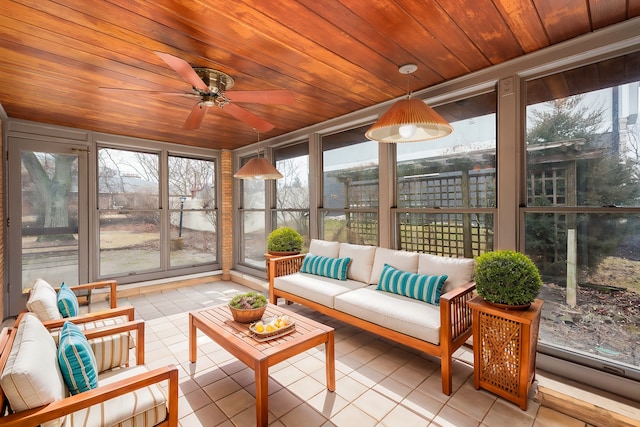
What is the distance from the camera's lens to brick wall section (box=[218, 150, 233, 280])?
6184mm

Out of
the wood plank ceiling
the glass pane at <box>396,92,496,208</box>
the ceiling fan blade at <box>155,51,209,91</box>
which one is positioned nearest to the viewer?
the ceiling fan blade at <box>155,51,209,91</box>

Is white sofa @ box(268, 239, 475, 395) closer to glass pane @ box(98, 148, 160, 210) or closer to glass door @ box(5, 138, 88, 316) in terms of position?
glass pane @ box(98, 148, 160, 210)

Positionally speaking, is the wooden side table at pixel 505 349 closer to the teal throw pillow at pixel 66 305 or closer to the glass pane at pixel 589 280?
the glass pane at pixel 589 280

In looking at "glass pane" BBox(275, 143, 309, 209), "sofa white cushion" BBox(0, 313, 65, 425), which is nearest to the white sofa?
"glass pane" BBox(275, 143, 309, 209)

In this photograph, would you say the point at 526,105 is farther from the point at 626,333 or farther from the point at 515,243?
the point at 626,333

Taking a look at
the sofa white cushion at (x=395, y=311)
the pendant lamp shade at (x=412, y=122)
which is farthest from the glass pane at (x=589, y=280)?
the pendant lamp shade at (x=412, y=122)

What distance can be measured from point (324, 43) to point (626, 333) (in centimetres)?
313

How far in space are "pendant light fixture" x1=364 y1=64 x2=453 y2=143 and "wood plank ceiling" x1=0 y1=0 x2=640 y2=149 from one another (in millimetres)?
551

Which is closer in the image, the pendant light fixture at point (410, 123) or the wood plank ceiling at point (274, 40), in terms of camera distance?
the wood plank ceiling at point (274, 40)

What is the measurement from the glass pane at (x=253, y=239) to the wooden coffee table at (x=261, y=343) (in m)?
3.01

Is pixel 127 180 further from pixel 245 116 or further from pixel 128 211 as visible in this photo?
pixel 245 116

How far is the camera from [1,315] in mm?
3678

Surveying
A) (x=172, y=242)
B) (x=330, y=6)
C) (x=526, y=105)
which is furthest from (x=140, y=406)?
(x=172, y=242)

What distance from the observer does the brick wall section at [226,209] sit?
243 inches
